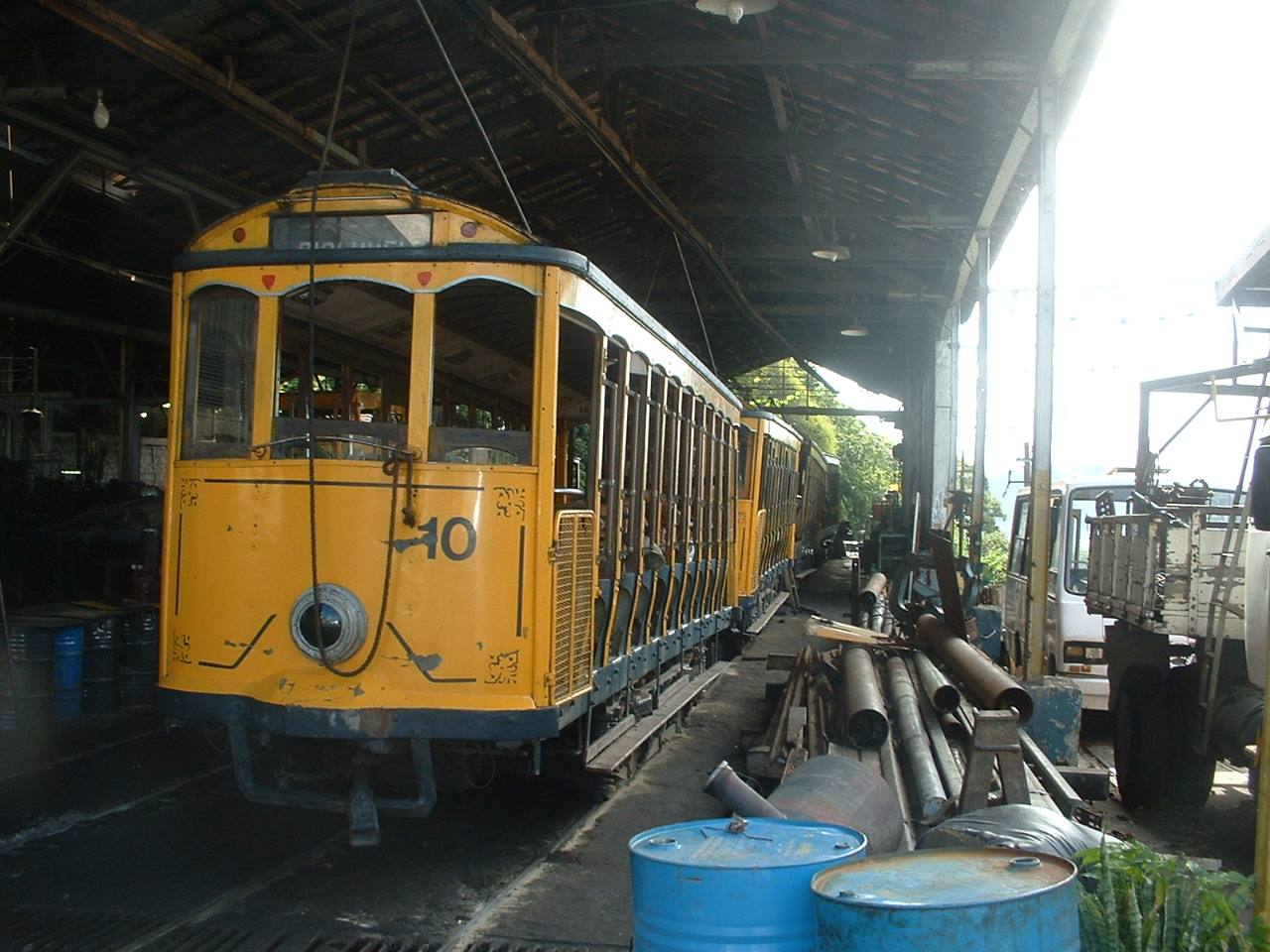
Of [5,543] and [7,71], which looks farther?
[5,543]

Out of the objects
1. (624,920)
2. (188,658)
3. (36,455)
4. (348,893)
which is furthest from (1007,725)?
(36,455)


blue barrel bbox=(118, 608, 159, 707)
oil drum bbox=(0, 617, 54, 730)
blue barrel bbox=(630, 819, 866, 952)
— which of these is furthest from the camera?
blue barrel bbox=(118, 608, 159, 707)

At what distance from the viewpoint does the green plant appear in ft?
10.7

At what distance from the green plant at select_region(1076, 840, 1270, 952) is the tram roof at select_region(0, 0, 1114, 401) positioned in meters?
4.07

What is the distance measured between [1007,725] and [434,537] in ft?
8.94

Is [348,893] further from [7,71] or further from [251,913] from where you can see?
[7,71]

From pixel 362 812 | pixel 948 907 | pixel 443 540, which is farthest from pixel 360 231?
pixel 948 907

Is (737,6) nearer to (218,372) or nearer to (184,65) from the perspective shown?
(184,65)

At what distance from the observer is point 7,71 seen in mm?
8367

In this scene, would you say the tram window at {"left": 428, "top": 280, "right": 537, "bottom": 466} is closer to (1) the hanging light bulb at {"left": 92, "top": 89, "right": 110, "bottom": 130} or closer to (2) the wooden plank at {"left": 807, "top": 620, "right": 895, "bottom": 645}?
(1) the hanging light bulb at {"left": 92, "top": 89, "right": 110, "bottom": 130}

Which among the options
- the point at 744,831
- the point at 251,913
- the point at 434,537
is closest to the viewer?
the point at 744,831

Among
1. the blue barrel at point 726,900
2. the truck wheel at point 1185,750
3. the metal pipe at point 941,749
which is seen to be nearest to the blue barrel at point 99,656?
the metal pipe at point 941,749

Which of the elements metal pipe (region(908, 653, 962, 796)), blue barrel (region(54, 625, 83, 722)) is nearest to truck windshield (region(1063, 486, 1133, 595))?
metal pipe (region(908, 653, 962, 796))

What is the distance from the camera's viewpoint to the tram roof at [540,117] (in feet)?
27.6
